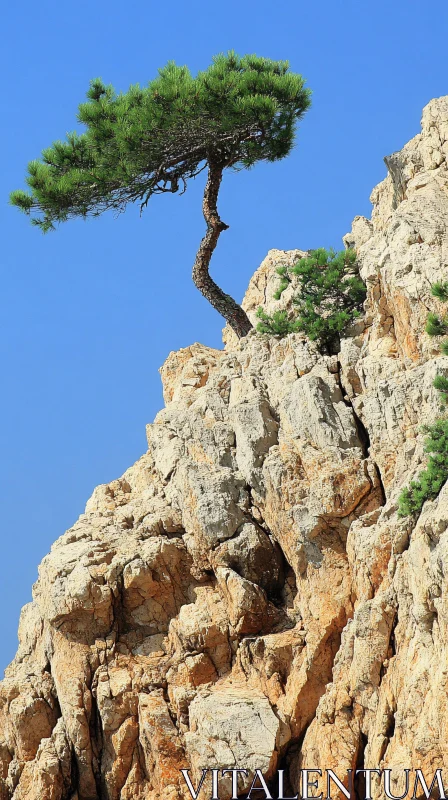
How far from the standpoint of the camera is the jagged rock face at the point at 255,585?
1369 cm

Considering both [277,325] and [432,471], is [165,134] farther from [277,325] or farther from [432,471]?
[432,471]

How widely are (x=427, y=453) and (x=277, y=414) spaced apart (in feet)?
10.1

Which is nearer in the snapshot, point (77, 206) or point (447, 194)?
point (447, 194)

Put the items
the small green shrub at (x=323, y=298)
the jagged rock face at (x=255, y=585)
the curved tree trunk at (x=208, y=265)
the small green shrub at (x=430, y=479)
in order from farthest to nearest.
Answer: the curved tree trunk at (x=208, y=265) → the small green shrub at (x=323, y=298) → the jagged rock face at (x=255, y=585) → the small green shrub at (x=430, y=479)

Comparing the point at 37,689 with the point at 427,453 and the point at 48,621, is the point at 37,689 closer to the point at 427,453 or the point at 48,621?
the point at 48,621

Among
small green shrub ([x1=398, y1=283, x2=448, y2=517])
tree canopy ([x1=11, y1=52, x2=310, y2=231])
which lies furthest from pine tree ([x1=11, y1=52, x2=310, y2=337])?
small green shrub ([x1=398, y1=283, x2=448, y2=517])

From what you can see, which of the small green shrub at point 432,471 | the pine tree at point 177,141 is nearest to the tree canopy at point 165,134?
the pine tree at point 177,141

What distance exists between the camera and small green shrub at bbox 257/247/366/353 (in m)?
16.9

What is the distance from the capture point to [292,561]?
15.0 m

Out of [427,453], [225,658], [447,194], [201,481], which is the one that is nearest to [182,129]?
[447,194]

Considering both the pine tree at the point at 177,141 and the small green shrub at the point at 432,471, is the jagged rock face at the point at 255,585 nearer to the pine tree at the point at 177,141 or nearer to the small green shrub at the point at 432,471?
the small green shrub at the point at 432,471

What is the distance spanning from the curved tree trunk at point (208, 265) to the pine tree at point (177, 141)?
0.7 inches

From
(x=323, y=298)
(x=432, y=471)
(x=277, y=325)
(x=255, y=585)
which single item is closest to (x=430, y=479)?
(x=432, y=471)

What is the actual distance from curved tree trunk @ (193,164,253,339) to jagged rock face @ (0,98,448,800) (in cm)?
257
